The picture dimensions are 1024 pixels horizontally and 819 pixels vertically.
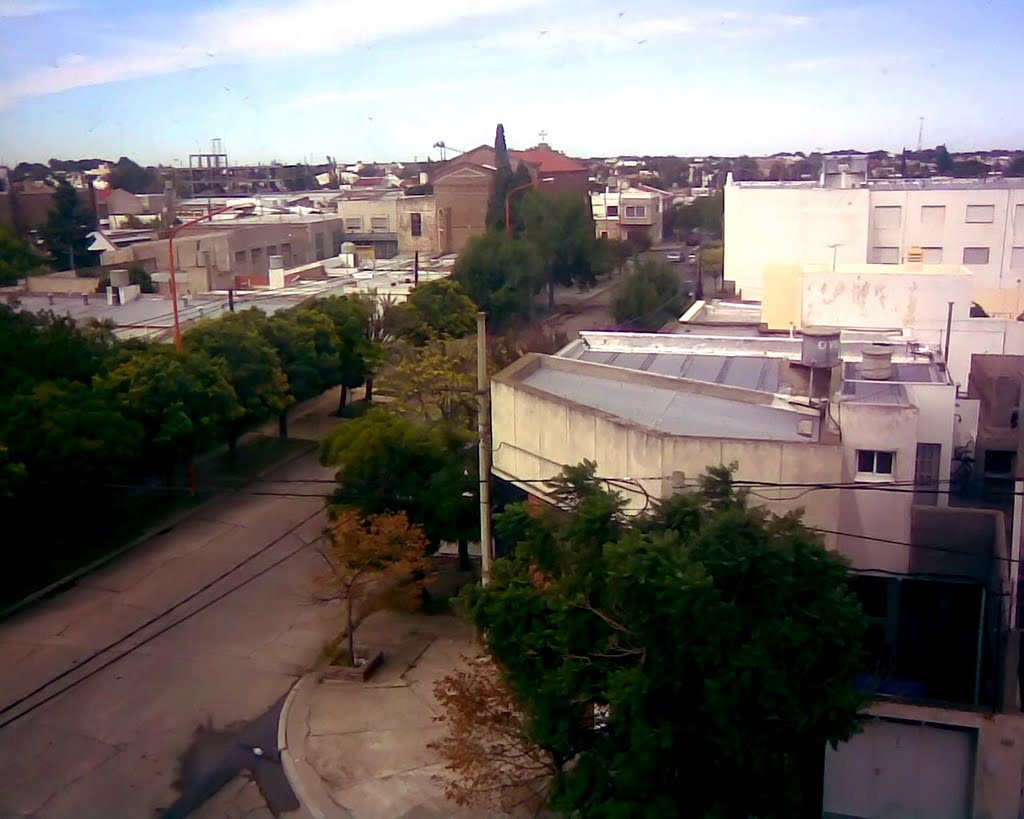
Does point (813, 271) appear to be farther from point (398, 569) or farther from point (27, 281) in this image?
point (27, 281)

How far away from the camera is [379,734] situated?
7.83 m

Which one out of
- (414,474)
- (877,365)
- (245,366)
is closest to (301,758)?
(414,474)

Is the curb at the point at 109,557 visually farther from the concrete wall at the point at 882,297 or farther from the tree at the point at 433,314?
the concrete wall at the point at 882,297

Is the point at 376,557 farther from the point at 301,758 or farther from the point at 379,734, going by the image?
the point at 301,758

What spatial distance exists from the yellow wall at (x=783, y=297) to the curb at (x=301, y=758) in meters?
9.34

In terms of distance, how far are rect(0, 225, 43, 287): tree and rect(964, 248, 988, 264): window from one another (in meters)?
21.6

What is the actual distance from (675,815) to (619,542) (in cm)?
136

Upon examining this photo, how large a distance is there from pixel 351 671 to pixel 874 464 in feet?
15.5

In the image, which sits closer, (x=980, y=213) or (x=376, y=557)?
(x=376, y=557)

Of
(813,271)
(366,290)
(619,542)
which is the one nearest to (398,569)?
(619,542)

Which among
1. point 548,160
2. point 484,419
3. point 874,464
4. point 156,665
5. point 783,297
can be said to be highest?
point 548,160

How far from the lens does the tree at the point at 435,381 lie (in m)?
12.5

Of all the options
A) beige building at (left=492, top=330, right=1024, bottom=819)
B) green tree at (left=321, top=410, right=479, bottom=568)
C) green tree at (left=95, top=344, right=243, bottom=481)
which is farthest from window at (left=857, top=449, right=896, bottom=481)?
green tree at (left=95, top=344, right=243, bottom=481)

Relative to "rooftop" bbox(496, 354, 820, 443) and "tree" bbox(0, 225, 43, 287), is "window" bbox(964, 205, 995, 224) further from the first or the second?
"tree" bbox(0, 225, 43, 287)
